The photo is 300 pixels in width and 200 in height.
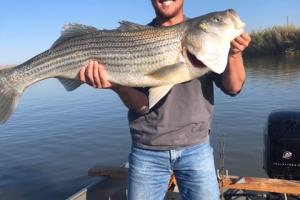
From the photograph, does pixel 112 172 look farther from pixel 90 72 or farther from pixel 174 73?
pixel 174 73

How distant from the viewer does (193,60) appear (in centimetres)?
351

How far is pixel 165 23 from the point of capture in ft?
12.9

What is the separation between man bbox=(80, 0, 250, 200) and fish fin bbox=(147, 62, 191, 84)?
281 millimetres

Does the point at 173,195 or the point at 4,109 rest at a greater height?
the point at 4,109

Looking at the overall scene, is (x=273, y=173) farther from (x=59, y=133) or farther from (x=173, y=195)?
(x=59, y=133)

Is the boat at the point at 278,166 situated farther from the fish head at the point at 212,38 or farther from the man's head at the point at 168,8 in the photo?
the man's head at the point at 168,8

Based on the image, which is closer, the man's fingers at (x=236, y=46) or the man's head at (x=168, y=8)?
the man's fingers at (x=236, y=46)

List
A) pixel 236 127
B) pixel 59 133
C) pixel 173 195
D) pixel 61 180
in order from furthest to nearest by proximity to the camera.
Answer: pixel 59 133
pixel 236 127
pixel 61 180
pixel 173 195

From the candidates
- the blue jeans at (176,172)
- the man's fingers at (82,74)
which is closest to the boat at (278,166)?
the blue jeans at (176,172)

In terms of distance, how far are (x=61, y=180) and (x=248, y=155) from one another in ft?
14.7

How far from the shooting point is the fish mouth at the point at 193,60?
3498 mm

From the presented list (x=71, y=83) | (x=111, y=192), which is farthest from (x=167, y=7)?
(x=111, y=192)

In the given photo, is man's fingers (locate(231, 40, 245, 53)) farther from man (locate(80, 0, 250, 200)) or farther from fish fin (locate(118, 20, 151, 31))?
fish fin (locate(118, 20, 151, 31))

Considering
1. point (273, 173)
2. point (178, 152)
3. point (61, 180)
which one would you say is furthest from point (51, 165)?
point (178, 152)
